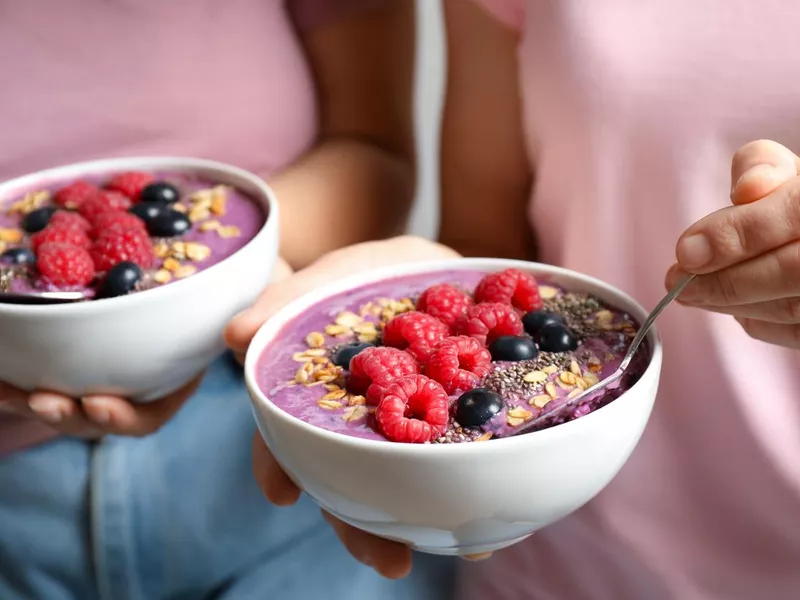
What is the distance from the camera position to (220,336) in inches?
27.7

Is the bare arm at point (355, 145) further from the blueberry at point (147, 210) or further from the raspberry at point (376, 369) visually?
the raspberry at point (376, 369)

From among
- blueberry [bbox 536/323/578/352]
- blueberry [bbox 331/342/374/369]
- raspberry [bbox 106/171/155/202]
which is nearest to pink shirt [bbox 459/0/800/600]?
blueberry [bbox 536/323/578/352]

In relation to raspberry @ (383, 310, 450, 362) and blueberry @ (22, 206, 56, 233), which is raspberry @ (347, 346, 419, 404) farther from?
blueberry @ (22, 206, 56, 233)

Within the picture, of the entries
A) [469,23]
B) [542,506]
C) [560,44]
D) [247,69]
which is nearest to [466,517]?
[542,506]

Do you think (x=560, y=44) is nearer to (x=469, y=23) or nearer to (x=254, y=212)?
(x=469, y=23)

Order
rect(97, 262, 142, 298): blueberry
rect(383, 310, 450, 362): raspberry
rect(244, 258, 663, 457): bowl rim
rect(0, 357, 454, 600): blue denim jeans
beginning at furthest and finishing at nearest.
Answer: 1. rect(0, 357, 454, 600): blue denim jeans
2. rect(97, 262, 142, 298): blueberry
3. rect(383, 310, 450, 362): raspberry
4. rect(244, 258, 663, 457): bowl rim

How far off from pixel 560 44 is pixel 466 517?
46cm

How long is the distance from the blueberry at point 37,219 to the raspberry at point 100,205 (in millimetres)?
28

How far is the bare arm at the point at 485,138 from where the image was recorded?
0.88m

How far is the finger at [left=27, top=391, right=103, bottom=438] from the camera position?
0.69 metres

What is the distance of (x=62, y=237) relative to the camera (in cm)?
70

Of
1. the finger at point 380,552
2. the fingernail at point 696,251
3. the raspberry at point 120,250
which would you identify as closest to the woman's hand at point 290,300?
the finger at point 380,552

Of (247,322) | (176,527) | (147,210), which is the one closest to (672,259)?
(247,322)

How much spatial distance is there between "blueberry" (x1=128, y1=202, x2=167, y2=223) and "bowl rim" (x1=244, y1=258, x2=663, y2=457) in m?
0.18
